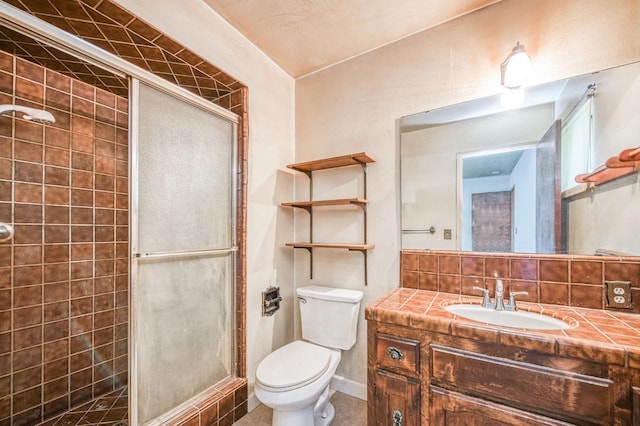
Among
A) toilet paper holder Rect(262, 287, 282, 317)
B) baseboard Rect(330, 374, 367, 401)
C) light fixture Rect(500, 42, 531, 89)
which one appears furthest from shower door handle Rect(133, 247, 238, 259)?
light fixture Rect(500, 42, 531, 89)

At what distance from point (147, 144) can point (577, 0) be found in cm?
218

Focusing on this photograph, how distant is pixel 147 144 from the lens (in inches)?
50.8

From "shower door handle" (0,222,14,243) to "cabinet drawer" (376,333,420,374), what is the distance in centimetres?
193

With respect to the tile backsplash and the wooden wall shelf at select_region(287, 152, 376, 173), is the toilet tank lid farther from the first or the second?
the wooden wall shelf at select_region(287, 152, 376, 173)

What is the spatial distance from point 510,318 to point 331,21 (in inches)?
73.0

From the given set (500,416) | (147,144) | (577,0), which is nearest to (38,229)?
(147,144)

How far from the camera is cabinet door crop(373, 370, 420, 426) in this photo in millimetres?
1117

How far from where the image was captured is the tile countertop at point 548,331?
2.77 ft

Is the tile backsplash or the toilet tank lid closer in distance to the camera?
the tile backsplash

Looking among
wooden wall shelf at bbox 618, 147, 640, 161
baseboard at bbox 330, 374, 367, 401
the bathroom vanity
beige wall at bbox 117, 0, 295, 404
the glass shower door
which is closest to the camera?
the bathroom vanity

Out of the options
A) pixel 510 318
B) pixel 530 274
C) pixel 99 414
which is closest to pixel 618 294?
pixel 530 274

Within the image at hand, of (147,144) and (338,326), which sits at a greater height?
(147,144)

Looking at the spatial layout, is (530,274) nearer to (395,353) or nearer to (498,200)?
(498,200)

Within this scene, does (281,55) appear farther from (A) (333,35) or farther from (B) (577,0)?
(B) (577,0)
